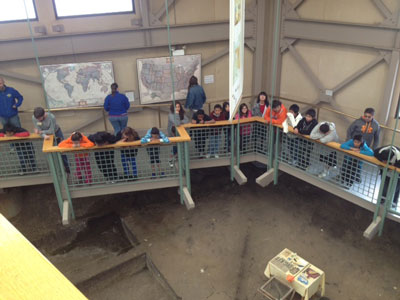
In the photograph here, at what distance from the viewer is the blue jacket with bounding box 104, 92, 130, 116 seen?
23.8ft

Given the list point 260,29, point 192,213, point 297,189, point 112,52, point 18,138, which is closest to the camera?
point 18,138

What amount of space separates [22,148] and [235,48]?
398 cm

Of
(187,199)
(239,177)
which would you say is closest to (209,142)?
(239,177)

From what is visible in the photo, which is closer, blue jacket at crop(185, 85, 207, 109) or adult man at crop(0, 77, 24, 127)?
adult man at crop(0, 77, 24, 127)

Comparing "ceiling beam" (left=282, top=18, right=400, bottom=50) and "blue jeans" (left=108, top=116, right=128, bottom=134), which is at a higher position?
"ceiling beam" (left=282, top=18, right=400, bottom=50)

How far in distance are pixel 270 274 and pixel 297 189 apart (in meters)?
2.39

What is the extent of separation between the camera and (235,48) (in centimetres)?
399

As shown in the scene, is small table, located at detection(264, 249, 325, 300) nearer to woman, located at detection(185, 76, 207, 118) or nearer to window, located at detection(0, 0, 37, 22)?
woman, located at detection(185, 76, 207, 118)

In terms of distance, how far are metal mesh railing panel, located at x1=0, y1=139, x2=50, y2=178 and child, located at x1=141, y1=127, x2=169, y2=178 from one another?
1713mm

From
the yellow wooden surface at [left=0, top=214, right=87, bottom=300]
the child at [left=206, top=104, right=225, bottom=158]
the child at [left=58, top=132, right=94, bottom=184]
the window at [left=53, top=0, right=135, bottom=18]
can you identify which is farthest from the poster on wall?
the window at [left=53, top=0, right=135, bottom=18]

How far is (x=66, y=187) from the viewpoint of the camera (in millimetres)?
5848

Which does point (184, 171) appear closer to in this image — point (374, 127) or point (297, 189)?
point (297, 189)

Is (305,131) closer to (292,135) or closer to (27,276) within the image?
(292,135)

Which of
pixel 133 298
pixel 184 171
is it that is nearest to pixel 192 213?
pixel 184 171
